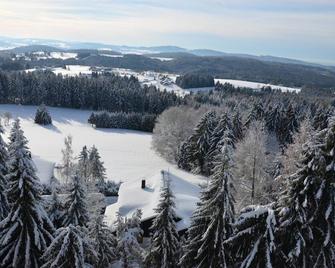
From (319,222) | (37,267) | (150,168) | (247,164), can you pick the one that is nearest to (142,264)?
(37,267)

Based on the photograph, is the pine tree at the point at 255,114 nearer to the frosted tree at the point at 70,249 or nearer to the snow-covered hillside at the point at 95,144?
the snow-covered hillside at the point at 95,144

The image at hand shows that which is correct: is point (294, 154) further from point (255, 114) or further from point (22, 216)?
point (255, 114)

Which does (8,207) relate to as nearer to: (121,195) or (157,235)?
(157,235)

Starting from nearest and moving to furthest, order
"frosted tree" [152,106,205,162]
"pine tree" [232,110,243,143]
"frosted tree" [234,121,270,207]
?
"frosted tree" [234,121,270,207]
"pine tree" [232,110,243,143]
"frosted tree" [152,106,205,162]

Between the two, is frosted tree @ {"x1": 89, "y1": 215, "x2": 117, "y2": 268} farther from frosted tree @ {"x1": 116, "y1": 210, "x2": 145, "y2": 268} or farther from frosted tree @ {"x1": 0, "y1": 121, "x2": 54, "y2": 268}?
frosted tree @ {"x1": 0, "y1": 121, "x2": 54, "y2": 268}

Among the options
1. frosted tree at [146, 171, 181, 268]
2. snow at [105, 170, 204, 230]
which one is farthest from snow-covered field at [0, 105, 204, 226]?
frosted tree at [146, 171, 181, 268]
